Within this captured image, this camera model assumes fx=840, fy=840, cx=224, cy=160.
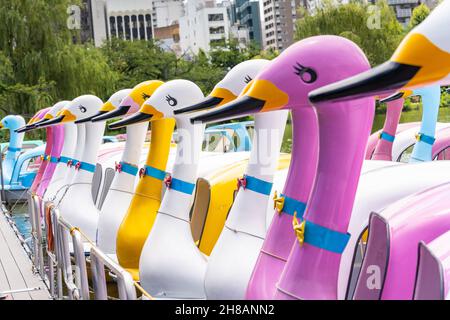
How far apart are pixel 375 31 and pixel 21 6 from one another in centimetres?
1201

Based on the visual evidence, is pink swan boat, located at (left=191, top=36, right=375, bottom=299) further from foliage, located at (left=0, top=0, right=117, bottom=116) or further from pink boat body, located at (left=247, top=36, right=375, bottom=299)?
foliage, located at (left=0, top=0, right=117, bottom=116)

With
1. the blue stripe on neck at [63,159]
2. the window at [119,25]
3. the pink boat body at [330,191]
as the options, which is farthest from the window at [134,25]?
the pink boat body at [330,191]

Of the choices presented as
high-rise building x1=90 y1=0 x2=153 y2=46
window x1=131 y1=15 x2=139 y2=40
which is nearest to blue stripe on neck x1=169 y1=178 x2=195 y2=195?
high-rise building x1=90 y1=0 x2=153 y2=46

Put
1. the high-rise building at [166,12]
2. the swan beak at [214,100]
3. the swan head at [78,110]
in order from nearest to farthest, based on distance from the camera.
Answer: the swan beak at [214,100]
the swan head at [78,110]
the high-rise building at [166,12]

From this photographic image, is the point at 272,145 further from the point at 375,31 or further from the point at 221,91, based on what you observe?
the point at 375,31

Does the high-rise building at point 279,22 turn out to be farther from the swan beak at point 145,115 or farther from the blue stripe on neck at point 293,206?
the blue stripe on neck at point 293,206

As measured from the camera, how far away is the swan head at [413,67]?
8.78 ft

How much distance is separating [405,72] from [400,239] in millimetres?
999

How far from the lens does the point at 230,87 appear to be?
538 centimetres

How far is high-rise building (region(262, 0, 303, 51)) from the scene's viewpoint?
82938 mm

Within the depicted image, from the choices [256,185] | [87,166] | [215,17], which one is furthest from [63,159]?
[215,17]

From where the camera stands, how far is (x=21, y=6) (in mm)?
21984

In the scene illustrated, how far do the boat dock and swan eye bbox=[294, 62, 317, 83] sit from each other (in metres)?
2.82

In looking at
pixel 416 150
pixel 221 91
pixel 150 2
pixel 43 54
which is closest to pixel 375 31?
pixel 43 54
